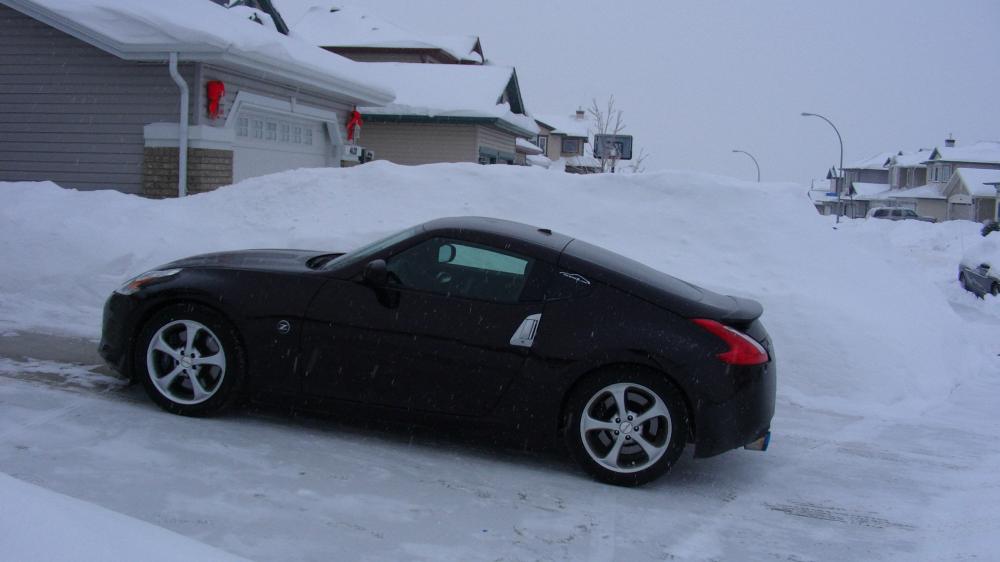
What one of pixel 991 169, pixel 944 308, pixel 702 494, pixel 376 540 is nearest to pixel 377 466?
pixel 376 540

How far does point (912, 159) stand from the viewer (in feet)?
281

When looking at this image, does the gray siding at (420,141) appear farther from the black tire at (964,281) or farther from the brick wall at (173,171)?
the black tire at (964,281)

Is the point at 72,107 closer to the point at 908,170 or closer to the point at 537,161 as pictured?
the point at 537,161

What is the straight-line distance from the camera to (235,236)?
9914mm

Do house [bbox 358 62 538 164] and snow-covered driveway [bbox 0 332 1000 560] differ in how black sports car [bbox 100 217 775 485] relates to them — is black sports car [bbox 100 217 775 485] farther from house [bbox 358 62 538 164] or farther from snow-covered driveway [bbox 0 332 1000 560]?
house [bbox 358 62 538 164]

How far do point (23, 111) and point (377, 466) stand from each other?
11781mm

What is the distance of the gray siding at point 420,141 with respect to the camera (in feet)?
74.6

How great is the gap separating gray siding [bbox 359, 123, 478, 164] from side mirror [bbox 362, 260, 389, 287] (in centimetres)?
1787

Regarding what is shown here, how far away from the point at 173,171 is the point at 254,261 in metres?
8.34

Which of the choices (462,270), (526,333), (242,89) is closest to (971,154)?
(242,89)

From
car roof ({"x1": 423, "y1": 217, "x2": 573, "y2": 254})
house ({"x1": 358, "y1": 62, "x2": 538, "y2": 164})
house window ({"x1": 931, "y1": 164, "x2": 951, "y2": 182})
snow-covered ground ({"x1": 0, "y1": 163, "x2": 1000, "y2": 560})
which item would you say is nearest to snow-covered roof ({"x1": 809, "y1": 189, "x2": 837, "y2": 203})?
house window ({"x1": 931, "y1": 164, "x2": 951, "y2": 182})

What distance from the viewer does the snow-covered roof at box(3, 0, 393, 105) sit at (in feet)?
40.2

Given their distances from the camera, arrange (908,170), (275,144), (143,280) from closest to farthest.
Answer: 1. (143,280)
2. (275,144)
3. (908,170)

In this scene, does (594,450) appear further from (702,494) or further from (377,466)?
(377,466)
